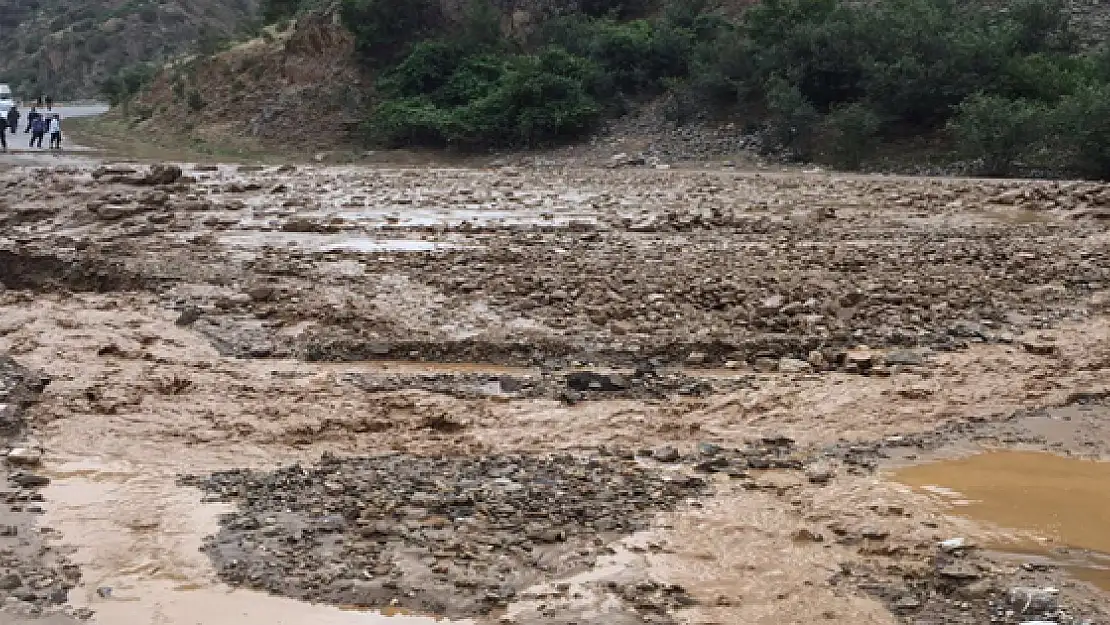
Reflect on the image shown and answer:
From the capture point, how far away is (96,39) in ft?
192

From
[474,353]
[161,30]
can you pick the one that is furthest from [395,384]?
[161,30]

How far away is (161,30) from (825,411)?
58449mm

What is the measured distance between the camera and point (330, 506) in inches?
226

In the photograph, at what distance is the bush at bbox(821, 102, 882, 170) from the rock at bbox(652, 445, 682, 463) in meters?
16.6

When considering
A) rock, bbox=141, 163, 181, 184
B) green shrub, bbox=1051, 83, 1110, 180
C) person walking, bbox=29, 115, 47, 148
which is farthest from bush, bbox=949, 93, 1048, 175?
person walking, bbox=29, 115, 47, 148

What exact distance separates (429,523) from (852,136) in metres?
18.6

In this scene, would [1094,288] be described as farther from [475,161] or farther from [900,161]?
[475,161]

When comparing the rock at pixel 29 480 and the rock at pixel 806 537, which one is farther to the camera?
the rock at pixel 29 480

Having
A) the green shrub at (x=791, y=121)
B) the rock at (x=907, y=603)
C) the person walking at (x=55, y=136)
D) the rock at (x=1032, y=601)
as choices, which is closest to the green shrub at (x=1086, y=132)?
the green shrub at (x=791, y=121)

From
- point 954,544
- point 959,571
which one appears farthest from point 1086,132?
point 959,571

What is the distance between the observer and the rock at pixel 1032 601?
4711 millimetres

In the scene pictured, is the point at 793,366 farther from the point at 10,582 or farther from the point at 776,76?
the point at 776,76

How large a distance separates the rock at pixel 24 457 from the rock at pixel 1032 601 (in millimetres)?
5166

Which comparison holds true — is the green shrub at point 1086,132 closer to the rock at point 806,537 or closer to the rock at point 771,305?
the rock at point 771,305
